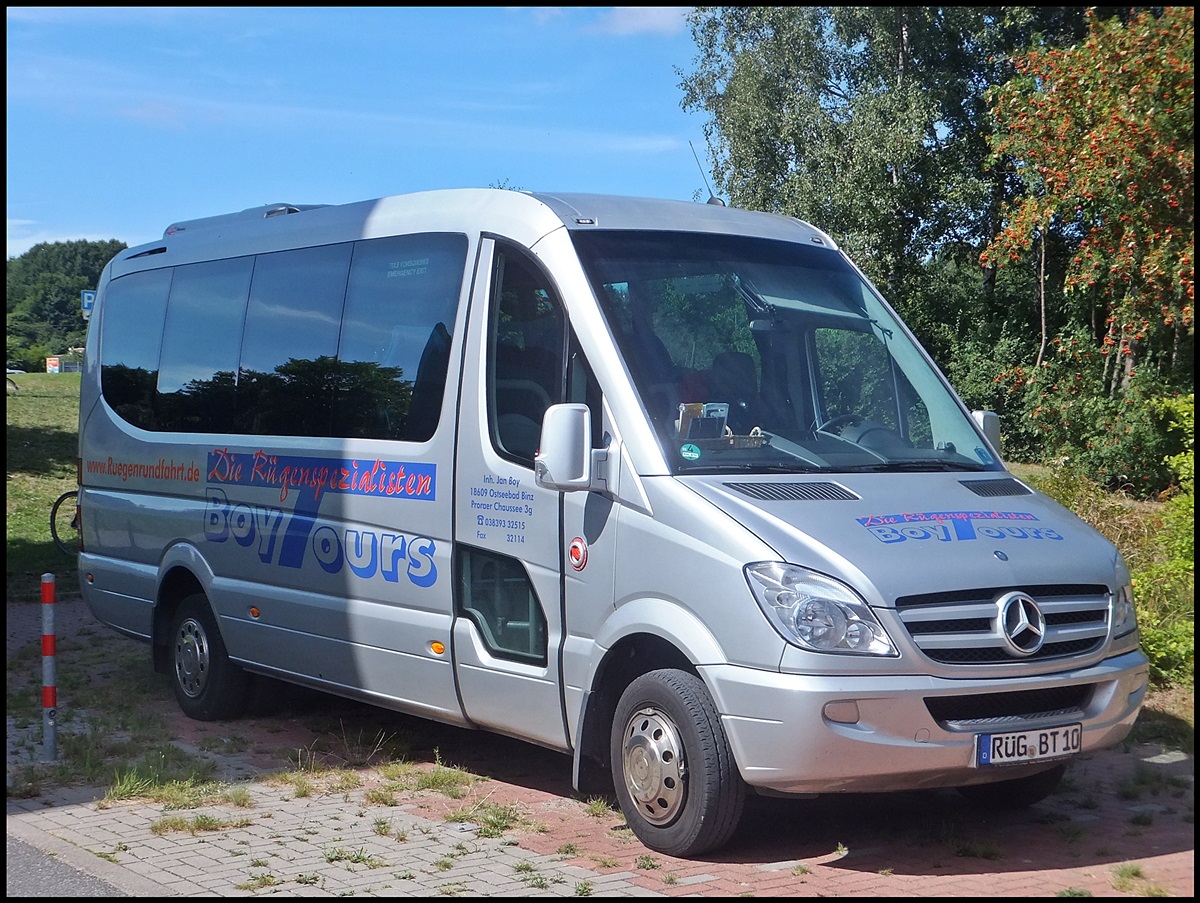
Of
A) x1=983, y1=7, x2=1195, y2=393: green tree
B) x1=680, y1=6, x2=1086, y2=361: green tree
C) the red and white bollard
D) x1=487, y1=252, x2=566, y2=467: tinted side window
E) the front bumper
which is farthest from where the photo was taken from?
x1=680, y1=6, x2=1086, y2=361: green tree

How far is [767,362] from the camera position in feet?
20.7

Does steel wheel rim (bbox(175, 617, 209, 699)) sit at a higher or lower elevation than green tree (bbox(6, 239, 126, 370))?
lower

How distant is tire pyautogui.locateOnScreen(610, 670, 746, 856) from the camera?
17.6 ft

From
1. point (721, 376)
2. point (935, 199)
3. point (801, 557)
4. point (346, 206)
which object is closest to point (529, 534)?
point (721, 376)

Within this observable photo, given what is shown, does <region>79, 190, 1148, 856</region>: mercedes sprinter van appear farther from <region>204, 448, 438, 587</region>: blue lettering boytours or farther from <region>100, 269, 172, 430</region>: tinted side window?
<region>100, 269, 172, 430</region>: tinted side window

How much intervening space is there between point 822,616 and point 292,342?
172 inches

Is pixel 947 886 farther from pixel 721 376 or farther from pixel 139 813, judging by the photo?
pixel 139 813

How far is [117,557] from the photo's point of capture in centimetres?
970

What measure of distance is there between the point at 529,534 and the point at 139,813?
237 cm

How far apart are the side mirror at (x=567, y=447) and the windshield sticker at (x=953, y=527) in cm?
122

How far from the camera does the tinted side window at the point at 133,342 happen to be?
9602 mm

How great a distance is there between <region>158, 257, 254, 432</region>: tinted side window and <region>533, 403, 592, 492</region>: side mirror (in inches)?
141

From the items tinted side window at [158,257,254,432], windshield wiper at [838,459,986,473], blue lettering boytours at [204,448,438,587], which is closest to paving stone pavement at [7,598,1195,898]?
blue lettering boytours at [204,448,438,587]

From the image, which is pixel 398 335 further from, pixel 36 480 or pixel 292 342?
pixel 36 480
